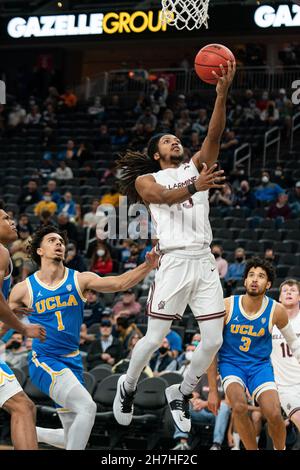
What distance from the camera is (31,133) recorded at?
24.7 m

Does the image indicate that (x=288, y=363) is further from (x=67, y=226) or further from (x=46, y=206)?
(x=46, y=206)

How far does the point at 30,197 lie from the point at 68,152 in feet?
8.47

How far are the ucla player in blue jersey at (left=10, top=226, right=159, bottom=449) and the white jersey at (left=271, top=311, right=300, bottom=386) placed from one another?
7.34ft

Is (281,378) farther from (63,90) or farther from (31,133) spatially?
(63,90)

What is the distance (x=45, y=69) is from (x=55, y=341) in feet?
66.1

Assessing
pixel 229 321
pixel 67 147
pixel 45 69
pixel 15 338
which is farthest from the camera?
pixel 45 69

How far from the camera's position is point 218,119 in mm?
7730

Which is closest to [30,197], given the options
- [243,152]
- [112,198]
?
[112,198]

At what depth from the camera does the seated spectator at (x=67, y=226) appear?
58.4 ft

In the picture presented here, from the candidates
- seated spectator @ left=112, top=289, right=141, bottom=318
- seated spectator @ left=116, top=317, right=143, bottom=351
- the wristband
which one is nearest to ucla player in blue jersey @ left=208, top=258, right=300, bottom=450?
the wristband

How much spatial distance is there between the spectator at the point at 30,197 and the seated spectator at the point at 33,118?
197 inches

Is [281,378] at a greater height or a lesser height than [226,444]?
greater

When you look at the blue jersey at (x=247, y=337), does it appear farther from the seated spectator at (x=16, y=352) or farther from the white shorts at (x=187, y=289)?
the seated spectator at (x=16, y=352)

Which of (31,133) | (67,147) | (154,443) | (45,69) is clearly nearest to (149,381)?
(154,443)
